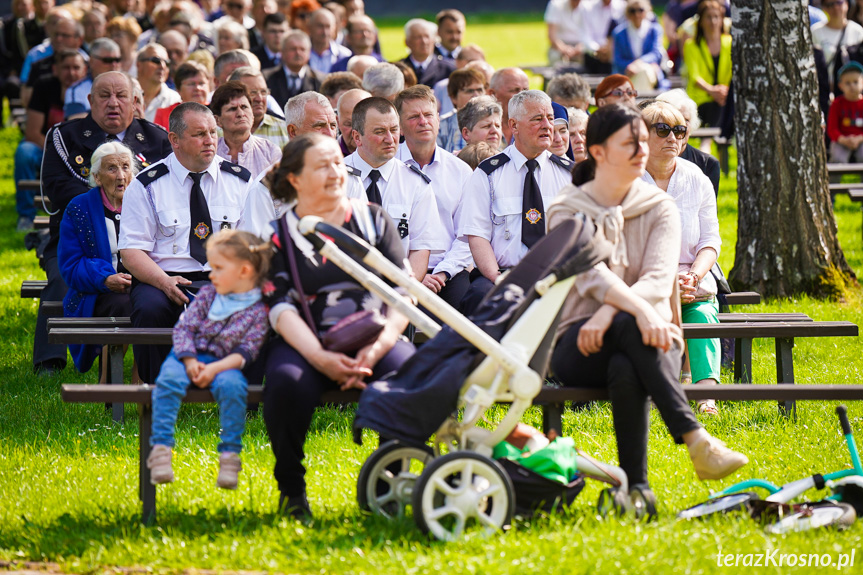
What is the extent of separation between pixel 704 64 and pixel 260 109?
685 centimetres

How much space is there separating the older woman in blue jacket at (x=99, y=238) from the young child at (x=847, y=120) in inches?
335

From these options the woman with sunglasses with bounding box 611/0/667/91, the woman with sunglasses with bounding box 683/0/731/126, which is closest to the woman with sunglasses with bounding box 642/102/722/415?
the woman with sunglasses with bounding box 683/0/731/126

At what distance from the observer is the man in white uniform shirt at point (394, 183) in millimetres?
6754

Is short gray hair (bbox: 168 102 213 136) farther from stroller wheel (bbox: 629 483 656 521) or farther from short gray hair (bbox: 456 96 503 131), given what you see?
stroller wheel (bbox: 629 483 656 521)

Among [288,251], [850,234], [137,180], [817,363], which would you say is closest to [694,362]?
[817,363]

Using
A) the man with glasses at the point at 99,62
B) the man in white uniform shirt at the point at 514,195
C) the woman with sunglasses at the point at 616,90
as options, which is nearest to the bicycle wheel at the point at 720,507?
the man in white uniform shirt at the point at 514,195

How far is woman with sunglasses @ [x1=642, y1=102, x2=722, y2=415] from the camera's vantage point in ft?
20.6

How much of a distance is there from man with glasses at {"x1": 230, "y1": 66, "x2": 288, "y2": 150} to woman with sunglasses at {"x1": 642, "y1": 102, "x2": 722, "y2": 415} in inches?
120

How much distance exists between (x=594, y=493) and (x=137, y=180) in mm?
3289

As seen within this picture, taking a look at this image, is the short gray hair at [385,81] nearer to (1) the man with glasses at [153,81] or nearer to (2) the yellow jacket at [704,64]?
(1) the man with glasses at [153,81]

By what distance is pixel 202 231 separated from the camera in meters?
6.70

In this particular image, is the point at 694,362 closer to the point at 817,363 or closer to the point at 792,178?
the point at 817,363

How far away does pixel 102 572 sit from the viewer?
431cm

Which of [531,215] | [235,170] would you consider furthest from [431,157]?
[235,170]
